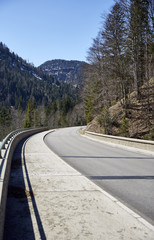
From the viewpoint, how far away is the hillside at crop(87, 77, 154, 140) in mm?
25055

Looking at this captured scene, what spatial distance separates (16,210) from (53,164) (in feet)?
16.8

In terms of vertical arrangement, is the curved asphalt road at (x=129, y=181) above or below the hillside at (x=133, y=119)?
below

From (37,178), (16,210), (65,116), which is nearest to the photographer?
(16,210)

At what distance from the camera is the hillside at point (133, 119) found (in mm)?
25055

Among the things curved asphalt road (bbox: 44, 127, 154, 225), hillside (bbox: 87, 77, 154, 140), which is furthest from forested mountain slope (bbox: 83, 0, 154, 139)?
curved asphalt road (bbox: 44, 127, 154, 225)

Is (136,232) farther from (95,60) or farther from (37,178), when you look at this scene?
(95,60)

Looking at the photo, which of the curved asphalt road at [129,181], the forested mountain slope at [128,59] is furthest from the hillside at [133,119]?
the curved asphalt road at [129,181]

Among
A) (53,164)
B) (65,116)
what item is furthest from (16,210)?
(65,116)

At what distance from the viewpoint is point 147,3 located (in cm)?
2756

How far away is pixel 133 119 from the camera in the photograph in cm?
2750

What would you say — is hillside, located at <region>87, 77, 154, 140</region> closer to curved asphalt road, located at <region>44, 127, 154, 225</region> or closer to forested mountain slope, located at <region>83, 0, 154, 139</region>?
forested mountain slope, located at <region>83, 0, 154, 139</region>

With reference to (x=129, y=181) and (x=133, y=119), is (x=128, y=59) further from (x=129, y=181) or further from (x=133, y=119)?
(x=129, y=181)

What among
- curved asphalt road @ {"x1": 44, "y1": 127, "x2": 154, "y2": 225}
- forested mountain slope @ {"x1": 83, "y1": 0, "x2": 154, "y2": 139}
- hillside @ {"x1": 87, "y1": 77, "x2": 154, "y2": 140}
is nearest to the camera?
curved asphalt road @ {"x1": 44, "y1": 127, "x2": 154, "y2": 225}

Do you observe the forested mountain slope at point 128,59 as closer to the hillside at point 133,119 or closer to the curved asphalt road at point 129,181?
the hillside at point 133,119
